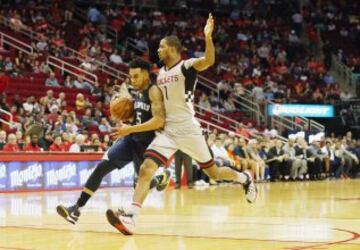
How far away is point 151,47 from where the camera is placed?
103 ft

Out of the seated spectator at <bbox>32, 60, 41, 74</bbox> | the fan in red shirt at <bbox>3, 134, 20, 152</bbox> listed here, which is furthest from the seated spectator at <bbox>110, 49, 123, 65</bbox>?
the fan in red shirt at <bbox>3, 134, 20, 152</bbox>

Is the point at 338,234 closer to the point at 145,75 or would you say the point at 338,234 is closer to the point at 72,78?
the point at 145,75

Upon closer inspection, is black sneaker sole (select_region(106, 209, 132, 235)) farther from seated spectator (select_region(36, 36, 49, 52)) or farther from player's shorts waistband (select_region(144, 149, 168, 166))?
seated spectator (select_region(36, 36, 49, 52))

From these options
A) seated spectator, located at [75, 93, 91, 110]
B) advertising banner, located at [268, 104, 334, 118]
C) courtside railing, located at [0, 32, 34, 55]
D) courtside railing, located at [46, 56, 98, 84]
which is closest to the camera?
seated spectator, located at [75, 93, 91, 110]

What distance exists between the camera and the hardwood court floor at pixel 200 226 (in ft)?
23.5

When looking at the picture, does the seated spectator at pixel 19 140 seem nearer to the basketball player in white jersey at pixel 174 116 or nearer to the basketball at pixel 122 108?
the basketball at pixel 122 108

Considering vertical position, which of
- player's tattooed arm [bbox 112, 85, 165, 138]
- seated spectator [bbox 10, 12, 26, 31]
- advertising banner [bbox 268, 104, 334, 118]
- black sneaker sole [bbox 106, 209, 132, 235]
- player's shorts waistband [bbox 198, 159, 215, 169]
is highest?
seated spectator [bbox 10, 12, 26, 31]

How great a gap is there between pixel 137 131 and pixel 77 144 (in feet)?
37.7

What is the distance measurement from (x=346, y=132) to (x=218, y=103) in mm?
5543

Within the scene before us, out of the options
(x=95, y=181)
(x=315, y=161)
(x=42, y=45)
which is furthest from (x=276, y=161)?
(x=95, y=181)

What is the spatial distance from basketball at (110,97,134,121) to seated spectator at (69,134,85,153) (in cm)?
1080

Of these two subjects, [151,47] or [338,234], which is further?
[151,47]

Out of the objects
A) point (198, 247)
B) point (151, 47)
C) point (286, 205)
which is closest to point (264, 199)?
point (286, 205)

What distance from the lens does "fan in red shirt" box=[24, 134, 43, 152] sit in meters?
18.7
